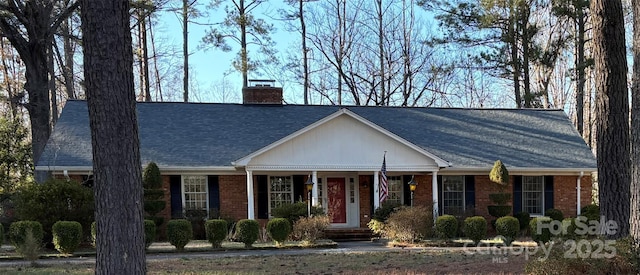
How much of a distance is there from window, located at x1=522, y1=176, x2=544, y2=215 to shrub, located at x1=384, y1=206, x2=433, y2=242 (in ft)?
17.6

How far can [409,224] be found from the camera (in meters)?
15.8

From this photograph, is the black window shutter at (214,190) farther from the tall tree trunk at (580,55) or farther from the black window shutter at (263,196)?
the tall tree trunk at (580,55)

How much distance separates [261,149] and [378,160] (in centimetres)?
405

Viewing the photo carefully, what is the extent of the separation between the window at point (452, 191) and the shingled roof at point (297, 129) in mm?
863

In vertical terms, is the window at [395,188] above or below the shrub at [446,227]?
above

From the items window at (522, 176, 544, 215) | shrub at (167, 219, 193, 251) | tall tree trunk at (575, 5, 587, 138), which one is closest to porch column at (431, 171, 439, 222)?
window at (522, 176, 544, 215)

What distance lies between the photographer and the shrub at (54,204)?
14195 millimetres

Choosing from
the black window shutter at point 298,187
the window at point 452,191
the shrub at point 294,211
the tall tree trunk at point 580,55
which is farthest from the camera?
the tall tree trunk at point 580,55

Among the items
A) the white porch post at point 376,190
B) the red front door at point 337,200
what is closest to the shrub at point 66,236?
the red front door at point 337,200

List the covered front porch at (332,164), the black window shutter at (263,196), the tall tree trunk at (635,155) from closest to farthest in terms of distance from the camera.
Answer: the tall tree trunk at (635,155)
the covered front porch at (332,164)
the black window shutter at (263,196)

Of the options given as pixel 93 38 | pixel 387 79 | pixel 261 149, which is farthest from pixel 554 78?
pixel 93 38

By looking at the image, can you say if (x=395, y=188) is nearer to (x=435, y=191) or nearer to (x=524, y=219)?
(x=435, y=191)

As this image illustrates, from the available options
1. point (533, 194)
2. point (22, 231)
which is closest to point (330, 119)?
point (533, 194)

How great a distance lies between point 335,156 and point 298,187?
77.0 inches
